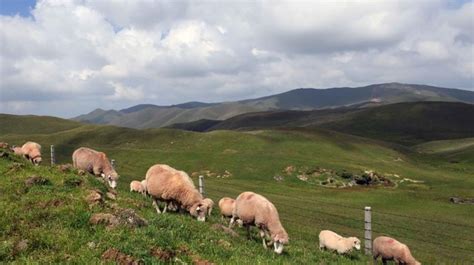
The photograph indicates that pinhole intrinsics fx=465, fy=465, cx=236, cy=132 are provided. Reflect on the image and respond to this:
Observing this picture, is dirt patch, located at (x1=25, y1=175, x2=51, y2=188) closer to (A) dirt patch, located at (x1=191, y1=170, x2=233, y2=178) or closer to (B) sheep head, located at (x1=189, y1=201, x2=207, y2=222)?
(B) sheep head, located at (x1=189, y1=201, x2=207, y2=222)

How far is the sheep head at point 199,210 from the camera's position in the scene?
1914 cm

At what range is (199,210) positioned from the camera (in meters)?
19.3

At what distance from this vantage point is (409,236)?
35.1m

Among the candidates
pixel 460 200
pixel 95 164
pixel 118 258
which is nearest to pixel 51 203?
pixel 118 258

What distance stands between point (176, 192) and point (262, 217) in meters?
4.07

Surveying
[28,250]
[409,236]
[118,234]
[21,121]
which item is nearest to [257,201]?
[118,234]

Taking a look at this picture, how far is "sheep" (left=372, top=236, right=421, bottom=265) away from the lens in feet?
71.8

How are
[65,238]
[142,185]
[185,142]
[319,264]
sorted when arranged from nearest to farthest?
[65,238]
[319,264]
[142,185]
[185,142]

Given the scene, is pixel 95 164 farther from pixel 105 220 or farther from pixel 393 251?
pixel 393 251

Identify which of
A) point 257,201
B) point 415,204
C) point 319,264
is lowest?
point 415,204

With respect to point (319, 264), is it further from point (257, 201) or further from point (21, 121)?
point (21, 121)

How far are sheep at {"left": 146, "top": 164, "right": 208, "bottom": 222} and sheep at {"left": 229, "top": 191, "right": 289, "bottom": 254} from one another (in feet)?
5.40

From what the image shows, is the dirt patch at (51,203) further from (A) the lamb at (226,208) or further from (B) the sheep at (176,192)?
(A) the lamb at (226,208)

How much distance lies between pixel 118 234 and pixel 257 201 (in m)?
7.96
